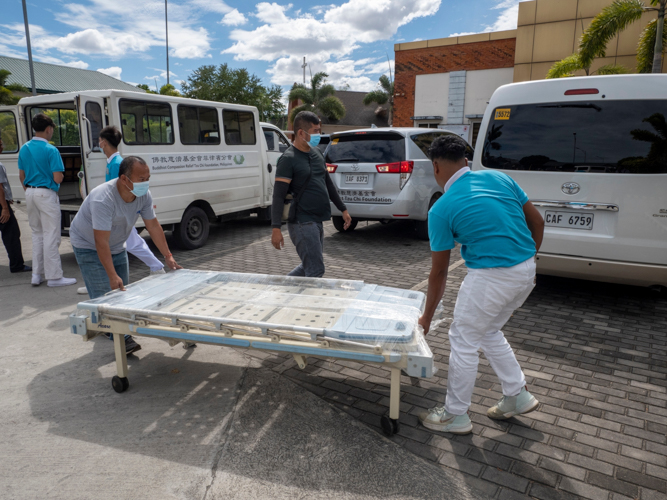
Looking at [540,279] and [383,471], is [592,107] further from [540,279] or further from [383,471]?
[383,471]

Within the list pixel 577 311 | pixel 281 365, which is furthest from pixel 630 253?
pixel 281 365

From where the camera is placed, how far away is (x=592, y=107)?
15.5ft

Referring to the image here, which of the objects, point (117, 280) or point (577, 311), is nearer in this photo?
point (117, 280)

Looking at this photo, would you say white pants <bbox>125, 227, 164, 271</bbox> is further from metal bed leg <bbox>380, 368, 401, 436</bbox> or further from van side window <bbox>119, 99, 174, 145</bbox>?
metal bed leg <bbox>380, 368, 401, 436</bbox>

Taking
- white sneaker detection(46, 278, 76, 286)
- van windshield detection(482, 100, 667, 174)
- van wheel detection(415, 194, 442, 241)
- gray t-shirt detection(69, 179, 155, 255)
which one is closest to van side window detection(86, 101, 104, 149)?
white sneaker detection(46, 278, 76, 286)

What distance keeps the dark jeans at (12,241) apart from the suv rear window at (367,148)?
4842mm

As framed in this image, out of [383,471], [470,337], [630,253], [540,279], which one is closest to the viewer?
[383,471]

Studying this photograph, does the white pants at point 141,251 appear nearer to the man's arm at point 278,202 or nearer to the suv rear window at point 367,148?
the man's arm at point 278,202

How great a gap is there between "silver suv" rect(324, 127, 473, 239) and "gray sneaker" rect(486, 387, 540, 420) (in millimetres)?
5041

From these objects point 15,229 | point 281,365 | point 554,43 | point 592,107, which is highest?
point 554,43

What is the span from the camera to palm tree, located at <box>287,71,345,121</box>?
161ft

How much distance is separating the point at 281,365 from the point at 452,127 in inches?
988

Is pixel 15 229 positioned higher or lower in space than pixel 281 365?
higher

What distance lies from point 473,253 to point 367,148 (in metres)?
5.65
